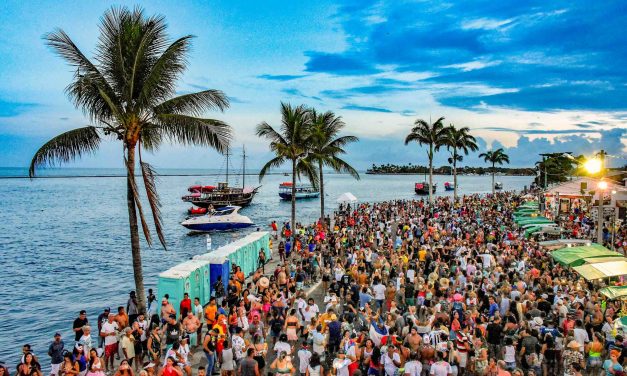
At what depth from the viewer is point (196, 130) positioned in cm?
1241

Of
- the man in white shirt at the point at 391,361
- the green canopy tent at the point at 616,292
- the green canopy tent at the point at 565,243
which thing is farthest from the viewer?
the green canopy tent at the point at 565,243

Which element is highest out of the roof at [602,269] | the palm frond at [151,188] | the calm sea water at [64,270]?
the palm frond at [151,188]

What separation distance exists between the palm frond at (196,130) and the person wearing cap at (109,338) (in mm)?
5089

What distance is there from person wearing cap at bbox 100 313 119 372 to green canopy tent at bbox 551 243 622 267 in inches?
548

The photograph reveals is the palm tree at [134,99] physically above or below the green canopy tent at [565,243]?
above

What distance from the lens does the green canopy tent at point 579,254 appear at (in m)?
14.7

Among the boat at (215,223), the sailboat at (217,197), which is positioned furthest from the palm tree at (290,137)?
the sailboat at (217,197)

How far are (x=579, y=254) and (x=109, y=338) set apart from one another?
14873 millimetres

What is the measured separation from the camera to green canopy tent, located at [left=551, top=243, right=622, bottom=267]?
48.2 ft

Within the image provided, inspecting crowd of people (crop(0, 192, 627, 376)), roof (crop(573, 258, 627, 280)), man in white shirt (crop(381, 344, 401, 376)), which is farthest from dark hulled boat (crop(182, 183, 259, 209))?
man in white shirt (crop(381, 344, 401, 376))

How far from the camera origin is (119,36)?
39.6 ft

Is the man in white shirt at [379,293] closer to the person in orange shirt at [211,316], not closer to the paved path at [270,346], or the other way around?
the paved path at [270,346]

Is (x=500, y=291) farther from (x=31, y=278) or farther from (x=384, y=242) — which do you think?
(x=31, y=278)

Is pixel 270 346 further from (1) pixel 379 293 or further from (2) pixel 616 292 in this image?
(2) pixel 616 292
